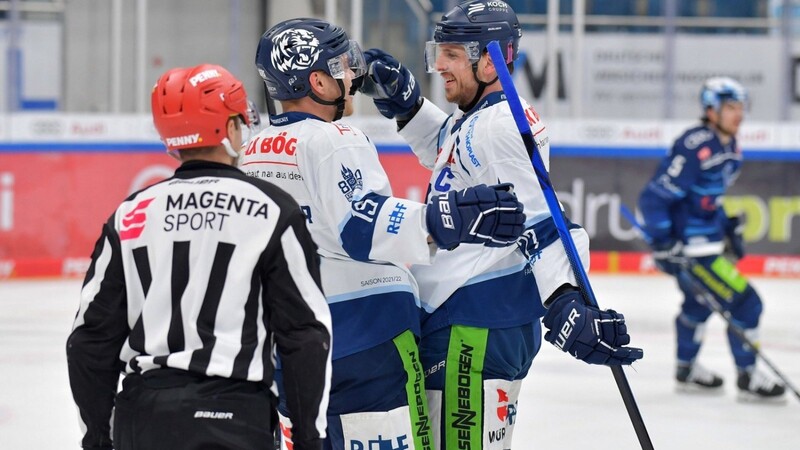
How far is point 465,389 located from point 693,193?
3.61 metres

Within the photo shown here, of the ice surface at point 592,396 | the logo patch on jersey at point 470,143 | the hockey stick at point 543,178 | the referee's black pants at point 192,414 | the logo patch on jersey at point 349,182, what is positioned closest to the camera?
the referee's black pants at point 192,414

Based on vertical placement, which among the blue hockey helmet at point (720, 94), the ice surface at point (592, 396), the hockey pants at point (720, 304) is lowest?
the ice surface at point (592, 396)

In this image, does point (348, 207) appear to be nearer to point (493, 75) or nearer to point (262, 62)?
point (262, 62)

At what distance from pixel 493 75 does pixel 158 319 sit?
1.23 metres

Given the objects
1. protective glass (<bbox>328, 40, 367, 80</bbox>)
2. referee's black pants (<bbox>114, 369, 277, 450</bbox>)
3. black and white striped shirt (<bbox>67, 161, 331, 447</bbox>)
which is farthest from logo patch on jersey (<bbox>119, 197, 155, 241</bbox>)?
protective glass (<bbox>328, 40, 367, 80</bbox>)

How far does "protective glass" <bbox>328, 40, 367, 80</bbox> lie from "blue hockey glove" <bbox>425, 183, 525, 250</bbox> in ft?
1.56

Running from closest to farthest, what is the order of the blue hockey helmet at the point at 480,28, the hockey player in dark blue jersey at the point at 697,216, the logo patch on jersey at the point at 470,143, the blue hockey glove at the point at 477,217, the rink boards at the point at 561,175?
the blue hockey glove at the point at 477,217 < the logo patch on jersey at the point at 470,143 < the blue hockey helmet at the point at 480,28 < the hockey player in dark blue jersey at the point at 697,216 < the rink boards at the point at 561,175

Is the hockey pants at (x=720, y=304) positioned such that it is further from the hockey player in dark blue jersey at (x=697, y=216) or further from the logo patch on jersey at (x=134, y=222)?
the logo patch on jersey at (x=134, y=222)

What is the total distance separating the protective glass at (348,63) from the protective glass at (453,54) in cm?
25

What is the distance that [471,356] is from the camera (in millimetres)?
3068

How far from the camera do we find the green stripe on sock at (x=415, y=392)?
9.66 ft

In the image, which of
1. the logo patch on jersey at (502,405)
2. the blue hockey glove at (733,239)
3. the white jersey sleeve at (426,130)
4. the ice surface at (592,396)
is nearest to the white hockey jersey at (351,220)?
the logo patch on jersey at (502,405)

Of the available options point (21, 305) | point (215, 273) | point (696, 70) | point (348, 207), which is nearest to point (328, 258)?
point (348, 207)

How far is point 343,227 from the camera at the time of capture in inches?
107
